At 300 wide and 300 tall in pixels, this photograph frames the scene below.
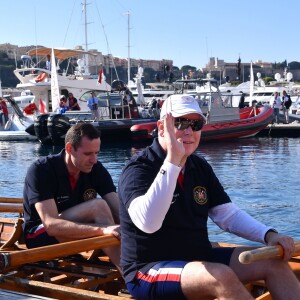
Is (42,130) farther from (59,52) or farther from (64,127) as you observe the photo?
(59,52)

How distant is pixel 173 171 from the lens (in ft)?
11.3

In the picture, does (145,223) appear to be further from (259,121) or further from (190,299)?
(259,121)

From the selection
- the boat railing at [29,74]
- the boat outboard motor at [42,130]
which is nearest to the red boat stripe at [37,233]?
the boat outboard motor at [42,130]

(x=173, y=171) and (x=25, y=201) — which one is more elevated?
(x=173, y=171)

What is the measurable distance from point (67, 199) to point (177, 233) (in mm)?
1766

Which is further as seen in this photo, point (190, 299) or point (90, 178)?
point (90, 178)

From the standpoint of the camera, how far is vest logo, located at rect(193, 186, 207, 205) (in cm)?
394

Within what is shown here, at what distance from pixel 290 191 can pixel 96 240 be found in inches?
402

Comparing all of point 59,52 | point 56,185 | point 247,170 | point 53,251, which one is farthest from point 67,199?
point 59,52

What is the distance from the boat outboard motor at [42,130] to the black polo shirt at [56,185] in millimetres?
21677

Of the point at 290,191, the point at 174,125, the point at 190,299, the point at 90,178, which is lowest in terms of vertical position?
the point at 290,191

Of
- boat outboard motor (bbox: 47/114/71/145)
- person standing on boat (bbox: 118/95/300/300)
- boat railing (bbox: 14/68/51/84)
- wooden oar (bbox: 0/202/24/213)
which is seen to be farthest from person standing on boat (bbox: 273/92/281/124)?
person standing on boat (bbox: 118/95/300/300)

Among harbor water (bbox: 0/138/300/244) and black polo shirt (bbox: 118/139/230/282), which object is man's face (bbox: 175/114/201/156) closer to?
black polo shirt (bbox: 118/139/230/282)

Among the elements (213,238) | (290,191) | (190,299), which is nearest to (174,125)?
(190,299)
